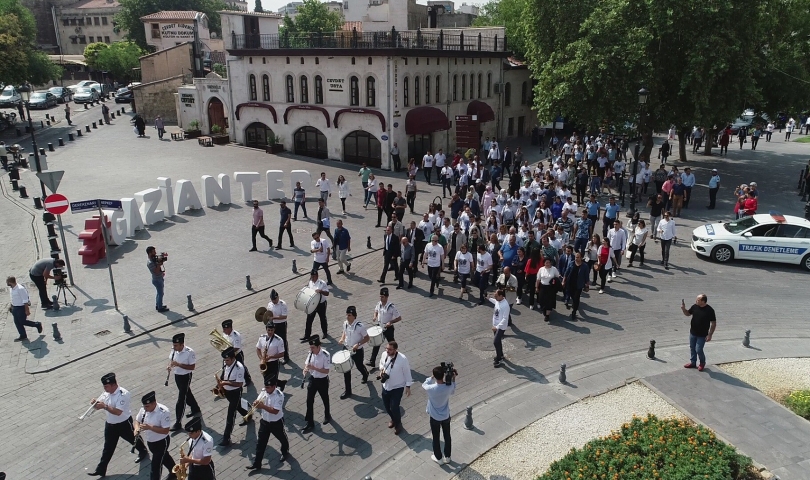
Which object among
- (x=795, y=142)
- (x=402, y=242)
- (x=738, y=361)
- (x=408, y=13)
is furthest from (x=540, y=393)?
(x=408, y=13)

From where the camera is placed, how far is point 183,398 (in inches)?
402

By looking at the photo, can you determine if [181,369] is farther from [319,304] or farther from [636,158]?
[636,158]

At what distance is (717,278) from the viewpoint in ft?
56.1

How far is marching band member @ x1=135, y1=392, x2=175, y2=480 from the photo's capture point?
8.45 metres

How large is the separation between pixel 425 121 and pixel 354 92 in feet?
14.0

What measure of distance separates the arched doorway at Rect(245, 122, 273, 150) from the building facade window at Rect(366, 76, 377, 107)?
822 cm

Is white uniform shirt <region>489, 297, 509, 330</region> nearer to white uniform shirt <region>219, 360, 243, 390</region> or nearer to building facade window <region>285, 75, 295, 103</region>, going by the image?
white uniform shirt <region>219, 360, 243, 390</region>

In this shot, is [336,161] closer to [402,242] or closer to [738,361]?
[402,242]

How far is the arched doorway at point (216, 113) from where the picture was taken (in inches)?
1668

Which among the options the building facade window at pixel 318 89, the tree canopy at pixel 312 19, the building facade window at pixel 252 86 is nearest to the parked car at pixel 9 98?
the building facade window at pixel 252 86

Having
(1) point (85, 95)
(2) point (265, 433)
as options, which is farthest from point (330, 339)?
(1) point (85, 95)

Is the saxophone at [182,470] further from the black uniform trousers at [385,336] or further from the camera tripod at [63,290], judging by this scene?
the camera tripod at [63,290]

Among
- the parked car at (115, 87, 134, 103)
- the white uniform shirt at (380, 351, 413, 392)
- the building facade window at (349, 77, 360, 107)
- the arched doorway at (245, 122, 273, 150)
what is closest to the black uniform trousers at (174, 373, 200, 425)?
the white uniform shirt at (380, 351, 413, 392)

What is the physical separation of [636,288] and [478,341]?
18.3ft
